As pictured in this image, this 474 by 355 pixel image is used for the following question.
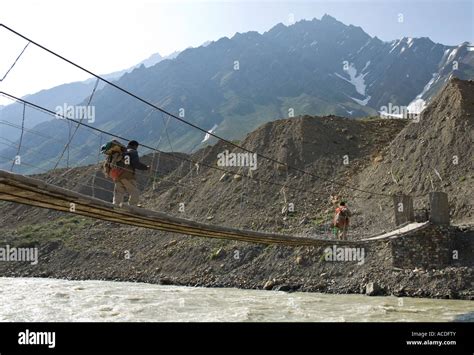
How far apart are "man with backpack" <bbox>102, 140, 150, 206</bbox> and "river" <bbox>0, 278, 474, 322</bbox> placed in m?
5.12

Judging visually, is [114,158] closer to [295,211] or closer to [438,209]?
[438,209]

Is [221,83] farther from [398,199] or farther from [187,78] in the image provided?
[398,199]

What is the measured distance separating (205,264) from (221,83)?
12150 centimetres

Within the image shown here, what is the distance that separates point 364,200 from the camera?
72.3 ft
